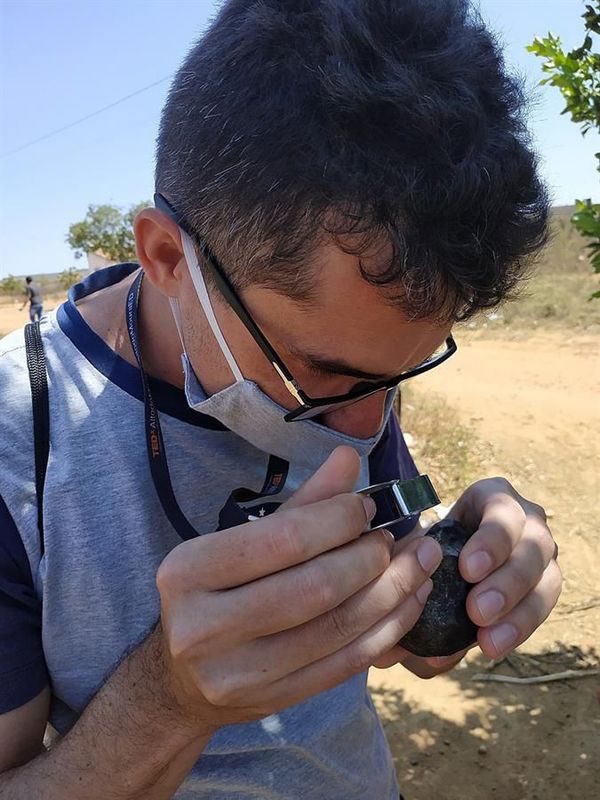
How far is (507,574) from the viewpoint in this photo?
1472 mm

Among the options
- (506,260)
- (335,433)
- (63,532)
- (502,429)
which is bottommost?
(502,429)

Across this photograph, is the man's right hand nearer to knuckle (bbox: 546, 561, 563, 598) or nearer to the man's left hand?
the man's left hand

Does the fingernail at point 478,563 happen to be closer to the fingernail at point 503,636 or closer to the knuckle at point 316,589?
the fingernail at point 503,636

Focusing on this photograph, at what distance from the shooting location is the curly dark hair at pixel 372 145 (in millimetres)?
1140

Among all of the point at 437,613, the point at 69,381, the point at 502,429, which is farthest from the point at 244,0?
the point at 502,429

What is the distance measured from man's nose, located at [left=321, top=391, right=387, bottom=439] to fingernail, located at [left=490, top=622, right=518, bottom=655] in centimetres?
50

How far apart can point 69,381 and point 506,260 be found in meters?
0.86

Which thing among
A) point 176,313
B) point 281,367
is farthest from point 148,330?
point 281,367

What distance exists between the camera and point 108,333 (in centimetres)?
156

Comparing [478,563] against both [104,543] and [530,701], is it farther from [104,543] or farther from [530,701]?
[530,701]

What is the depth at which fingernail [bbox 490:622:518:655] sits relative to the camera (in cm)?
146

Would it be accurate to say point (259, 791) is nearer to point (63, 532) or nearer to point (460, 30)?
point (63, 532)

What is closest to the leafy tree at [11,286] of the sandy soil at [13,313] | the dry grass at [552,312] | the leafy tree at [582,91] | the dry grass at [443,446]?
the sandy soil at [13,313]

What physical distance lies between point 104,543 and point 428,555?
63cm
